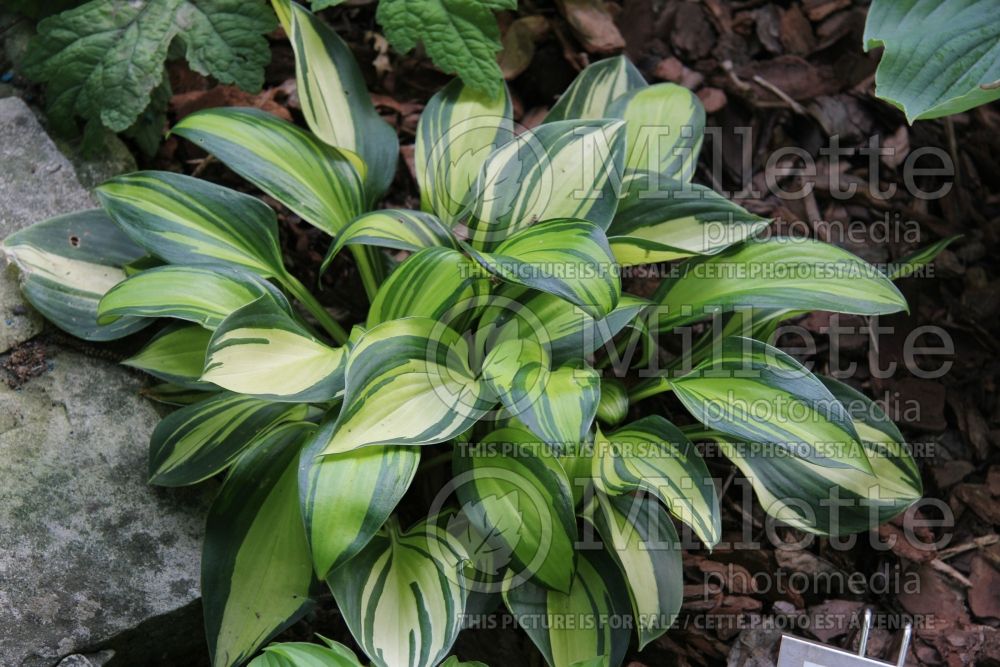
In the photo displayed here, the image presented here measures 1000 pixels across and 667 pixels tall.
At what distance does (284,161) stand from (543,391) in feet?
2.12

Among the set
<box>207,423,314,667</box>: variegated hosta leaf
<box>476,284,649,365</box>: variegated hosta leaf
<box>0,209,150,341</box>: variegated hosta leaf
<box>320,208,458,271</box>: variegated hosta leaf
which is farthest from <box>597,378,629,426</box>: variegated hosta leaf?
<box>0,209,150,341</box>: variegated hosta leaf

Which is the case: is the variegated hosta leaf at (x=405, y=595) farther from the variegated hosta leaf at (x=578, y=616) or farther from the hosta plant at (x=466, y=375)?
the variegated hosta leaf at (x=578, y=616)

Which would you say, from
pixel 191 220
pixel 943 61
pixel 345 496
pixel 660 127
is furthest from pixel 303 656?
pixel 943 61

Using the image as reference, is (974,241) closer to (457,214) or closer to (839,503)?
(839,503)

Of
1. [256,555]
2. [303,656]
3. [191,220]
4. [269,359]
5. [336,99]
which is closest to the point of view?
[303,656]

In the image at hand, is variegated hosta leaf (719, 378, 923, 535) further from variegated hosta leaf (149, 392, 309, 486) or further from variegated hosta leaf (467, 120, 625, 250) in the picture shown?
variegated hosta leaf (149, 392, 309, 486)

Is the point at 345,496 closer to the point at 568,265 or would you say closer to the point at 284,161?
the point at 568,265

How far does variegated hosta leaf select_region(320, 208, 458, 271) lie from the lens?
1.36 meters

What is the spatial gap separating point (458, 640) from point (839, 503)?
67cm

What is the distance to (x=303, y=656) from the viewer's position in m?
1.12

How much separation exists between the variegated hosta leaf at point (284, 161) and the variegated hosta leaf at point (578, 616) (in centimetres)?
69

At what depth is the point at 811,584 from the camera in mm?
1576

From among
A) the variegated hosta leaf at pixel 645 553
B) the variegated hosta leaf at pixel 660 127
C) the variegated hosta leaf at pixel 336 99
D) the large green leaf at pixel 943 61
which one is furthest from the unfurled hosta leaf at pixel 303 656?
the large green leaf at pixel 943 61

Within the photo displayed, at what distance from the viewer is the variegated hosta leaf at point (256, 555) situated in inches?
51.8
